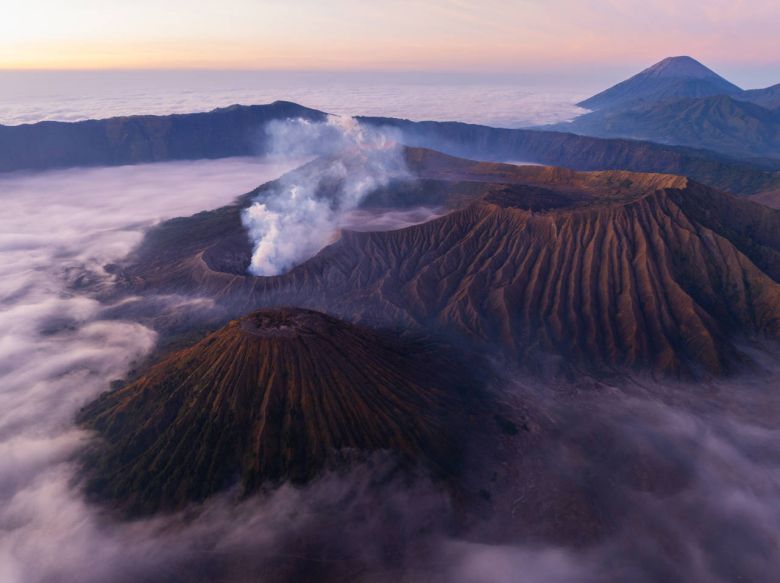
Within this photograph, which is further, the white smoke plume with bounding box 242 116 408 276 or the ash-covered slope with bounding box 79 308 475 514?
the white smoke plume with bounding box 242 116 408 276

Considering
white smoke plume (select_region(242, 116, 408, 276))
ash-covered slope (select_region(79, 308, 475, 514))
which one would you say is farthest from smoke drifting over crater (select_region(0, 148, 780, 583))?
white smoke plume (select_region(242, 116, 408, 276))

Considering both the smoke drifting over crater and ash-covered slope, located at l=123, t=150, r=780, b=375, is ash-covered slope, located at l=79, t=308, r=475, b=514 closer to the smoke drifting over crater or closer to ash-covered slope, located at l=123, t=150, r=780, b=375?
the smoke drifting over crater

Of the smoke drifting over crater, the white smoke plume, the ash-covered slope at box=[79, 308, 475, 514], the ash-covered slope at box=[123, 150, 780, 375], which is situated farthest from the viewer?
the white smoke plume

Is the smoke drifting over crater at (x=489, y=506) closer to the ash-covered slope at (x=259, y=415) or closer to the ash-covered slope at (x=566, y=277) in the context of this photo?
the ash-covered slope at (x=259, y=415)

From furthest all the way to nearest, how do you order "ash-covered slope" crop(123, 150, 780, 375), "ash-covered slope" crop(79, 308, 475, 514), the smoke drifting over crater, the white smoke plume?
the white smoke plume < "ash-covered slope" crop(123, 150, 780, 375) < "ash-covered slope" crop(79, 308, 475, 514) < the smoke drifting over crater

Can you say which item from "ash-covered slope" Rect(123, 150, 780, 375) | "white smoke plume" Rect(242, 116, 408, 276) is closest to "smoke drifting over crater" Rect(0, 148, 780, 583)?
"ash-covered slope" Rect(123, 150, 780, 375)

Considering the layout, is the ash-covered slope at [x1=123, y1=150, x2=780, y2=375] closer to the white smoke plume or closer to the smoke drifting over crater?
the white smoke plume

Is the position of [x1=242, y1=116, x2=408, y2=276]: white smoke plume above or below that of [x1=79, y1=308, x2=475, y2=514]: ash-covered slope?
above

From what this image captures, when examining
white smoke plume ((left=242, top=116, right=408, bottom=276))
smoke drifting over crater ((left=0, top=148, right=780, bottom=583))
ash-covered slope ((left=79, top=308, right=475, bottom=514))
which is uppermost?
white smoke plume ((left=242, top=116, right=408, bottom=276))
